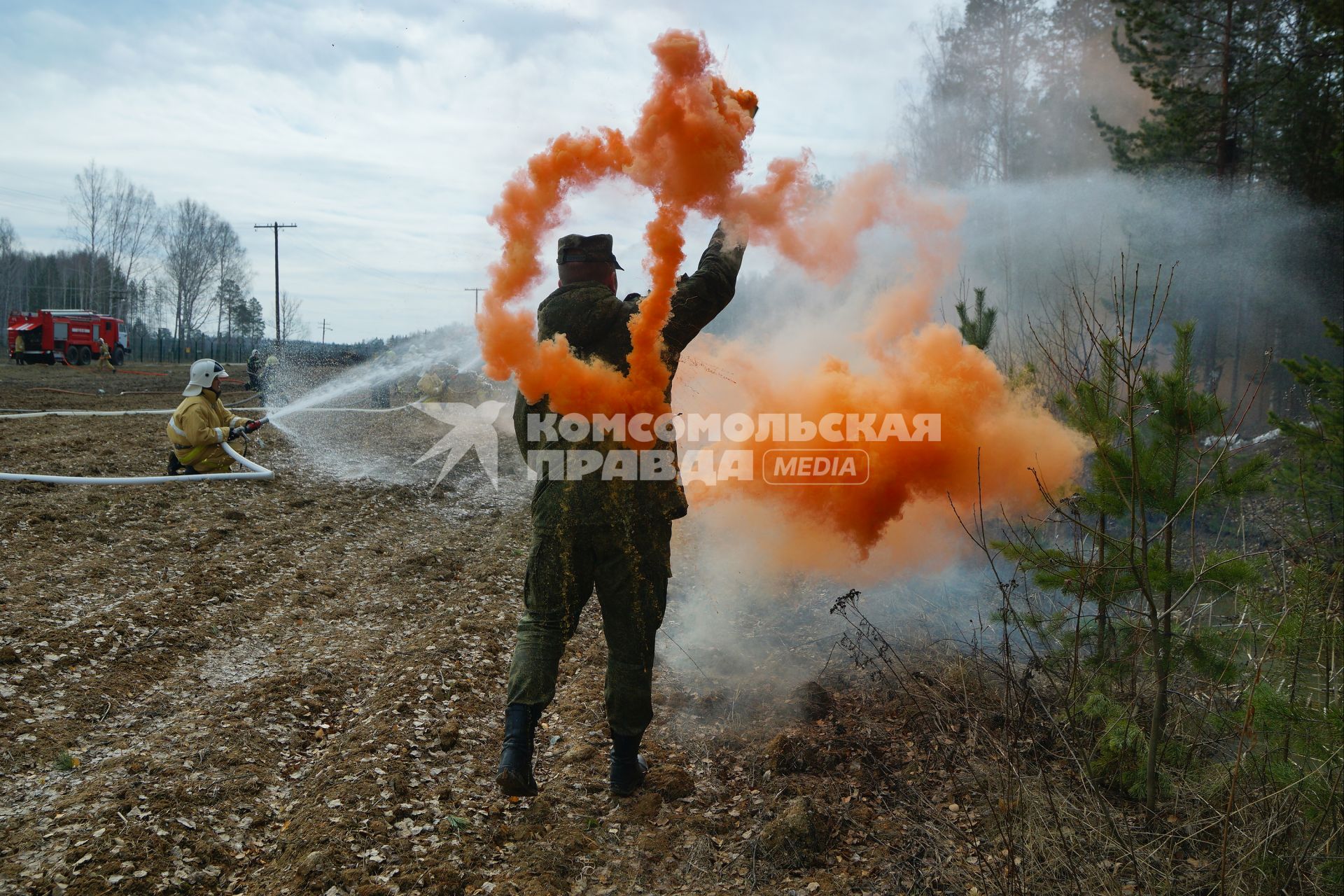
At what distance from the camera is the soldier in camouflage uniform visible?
11.8 feet

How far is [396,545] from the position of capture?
8.41 meters

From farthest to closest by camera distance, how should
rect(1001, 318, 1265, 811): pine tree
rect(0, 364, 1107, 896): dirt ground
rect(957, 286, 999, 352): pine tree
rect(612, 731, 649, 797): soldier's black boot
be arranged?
rect(957, 286, 999, 352): pine tree < rect(612, 731, 649, 797): soldier's black boot < rect(1001, 318, 1265, 811): pine tree < rect(0, 364, 1107, 896): dirt ground

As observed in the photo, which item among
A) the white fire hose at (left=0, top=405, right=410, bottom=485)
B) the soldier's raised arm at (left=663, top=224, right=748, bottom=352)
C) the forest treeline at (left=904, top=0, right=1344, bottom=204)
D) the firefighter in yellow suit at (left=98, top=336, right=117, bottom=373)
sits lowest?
the white fire hose at (left=0, top=405, right=410, bottom=485)

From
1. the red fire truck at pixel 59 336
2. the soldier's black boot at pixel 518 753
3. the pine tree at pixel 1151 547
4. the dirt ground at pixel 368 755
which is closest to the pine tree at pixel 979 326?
the pine tree at pixel 1151 547

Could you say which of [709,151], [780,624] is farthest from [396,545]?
[709,151]

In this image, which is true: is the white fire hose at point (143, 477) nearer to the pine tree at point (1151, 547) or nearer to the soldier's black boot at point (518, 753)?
the soldier's black boot at point (518, 753)

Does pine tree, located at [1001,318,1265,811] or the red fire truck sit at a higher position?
the red fire truck

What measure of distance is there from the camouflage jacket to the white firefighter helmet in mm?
7310

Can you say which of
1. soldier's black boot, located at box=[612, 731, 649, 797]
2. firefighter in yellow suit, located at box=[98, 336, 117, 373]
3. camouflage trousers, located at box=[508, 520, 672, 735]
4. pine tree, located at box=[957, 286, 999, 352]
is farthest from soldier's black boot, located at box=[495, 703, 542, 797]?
firefighter in yellow suit, located at box=[98, 336, 117, 373]

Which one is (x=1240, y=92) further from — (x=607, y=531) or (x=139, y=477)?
(x=139, y=477)

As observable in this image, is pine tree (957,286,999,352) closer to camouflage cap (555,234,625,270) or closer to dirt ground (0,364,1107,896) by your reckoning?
dirt ground (0,364,1107,896)

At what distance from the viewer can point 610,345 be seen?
3.67 m

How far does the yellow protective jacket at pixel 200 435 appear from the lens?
932cm

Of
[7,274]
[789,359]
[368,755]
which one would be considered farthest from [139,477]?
[7,274]
